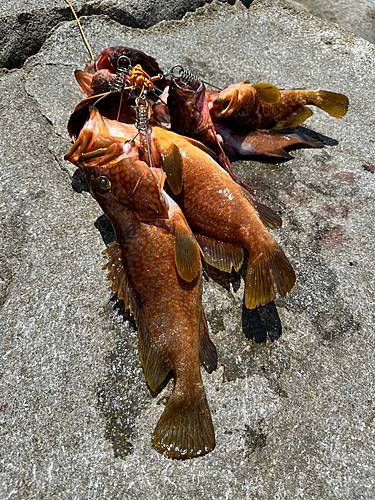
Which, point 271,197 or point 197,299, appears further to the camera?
point 271,197

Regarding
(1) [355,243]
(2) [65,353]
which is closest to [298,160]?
(1) [355,243]

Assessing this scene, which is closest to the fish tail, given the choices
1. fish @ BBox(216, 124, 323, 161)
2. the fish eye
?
fish @ BBox(216, 124, 323, 161)

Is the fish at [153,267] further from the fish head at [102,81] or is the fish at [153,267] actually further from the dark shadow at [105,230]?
the fish head at [102,81]

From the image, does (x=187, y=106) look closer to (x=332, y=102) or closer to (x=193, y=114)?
(x=193, y=114)

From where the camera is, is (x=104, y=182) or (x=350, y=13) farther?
(x=350, y=13)

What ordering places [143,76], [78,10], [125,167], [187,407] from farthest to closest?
[78,10] < [143,76] < [125,167] < [187,407]

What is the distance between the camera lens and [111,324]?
2873 millimetres

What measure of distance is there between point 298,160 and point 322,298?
1725 millimetres

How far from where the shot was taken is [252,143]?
389 cm

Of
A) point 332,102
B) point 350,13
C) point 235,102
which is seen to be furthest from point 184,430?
point 350,13

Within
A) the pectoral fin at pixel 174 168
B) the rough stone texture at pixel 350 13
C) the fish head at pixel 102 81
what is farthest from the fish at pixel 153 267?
the rough stone texture at pixel 350 13

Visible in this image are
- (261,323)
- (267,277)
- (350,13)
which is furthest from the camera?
(350,13)

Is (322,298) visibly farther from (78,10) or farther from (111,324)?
(78,10)

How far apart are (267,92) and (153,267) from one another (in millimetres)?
2422
